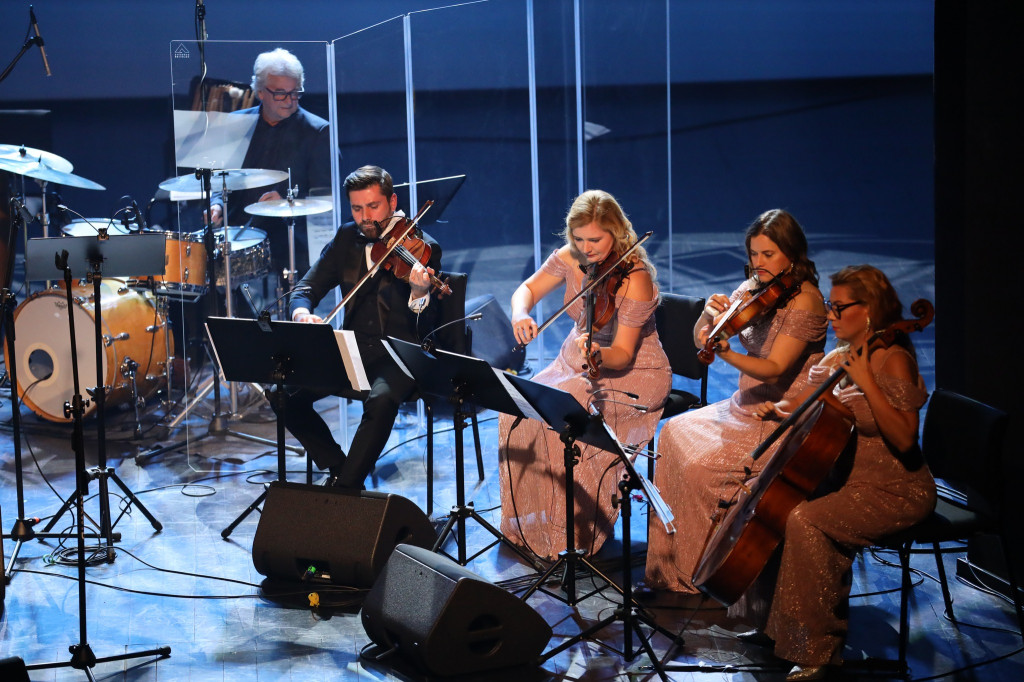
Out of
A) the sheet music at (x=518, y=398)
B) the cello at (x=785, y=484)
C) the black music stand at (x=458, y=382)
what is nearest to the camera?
the cello at (x=785, y=484)

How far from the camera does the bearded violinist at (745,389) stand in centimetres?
310

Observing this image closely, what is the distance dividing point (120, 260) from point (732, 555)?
2.42 metres

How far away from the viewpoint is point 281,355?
337 cm

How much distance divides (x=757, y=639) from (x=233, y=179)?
9.87 ft

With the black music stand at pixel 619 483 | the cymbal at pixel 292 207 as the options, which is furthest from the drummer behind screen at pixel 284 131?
the black music stand at pixel 619 483

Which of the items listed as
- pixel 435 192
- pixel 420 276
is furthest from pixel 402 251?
pixel 435 192

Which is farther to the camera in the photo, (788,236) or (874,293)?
(788,236)

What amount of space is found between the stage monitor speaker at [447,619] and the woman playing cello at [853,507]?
2.19 ft

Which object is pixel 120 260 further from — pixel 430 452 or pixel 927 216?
pixel 927 216

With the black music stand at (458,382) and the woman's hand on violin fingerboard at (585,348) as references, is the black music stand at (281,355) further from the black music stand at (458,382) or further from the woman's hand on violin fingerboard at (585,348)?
the woman's hand on violin fingerboard at (585,348)

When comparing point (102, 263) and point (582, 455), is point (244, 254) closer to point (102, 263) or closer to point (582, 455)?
point (102, 263)

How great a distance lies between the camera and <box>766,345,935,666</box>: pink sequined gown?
8.63 ft

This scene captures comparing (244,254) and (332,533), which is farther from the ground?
(244,254)

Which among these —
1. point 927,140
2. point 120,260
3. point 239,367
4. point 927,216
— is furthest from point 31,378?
point 927,140
